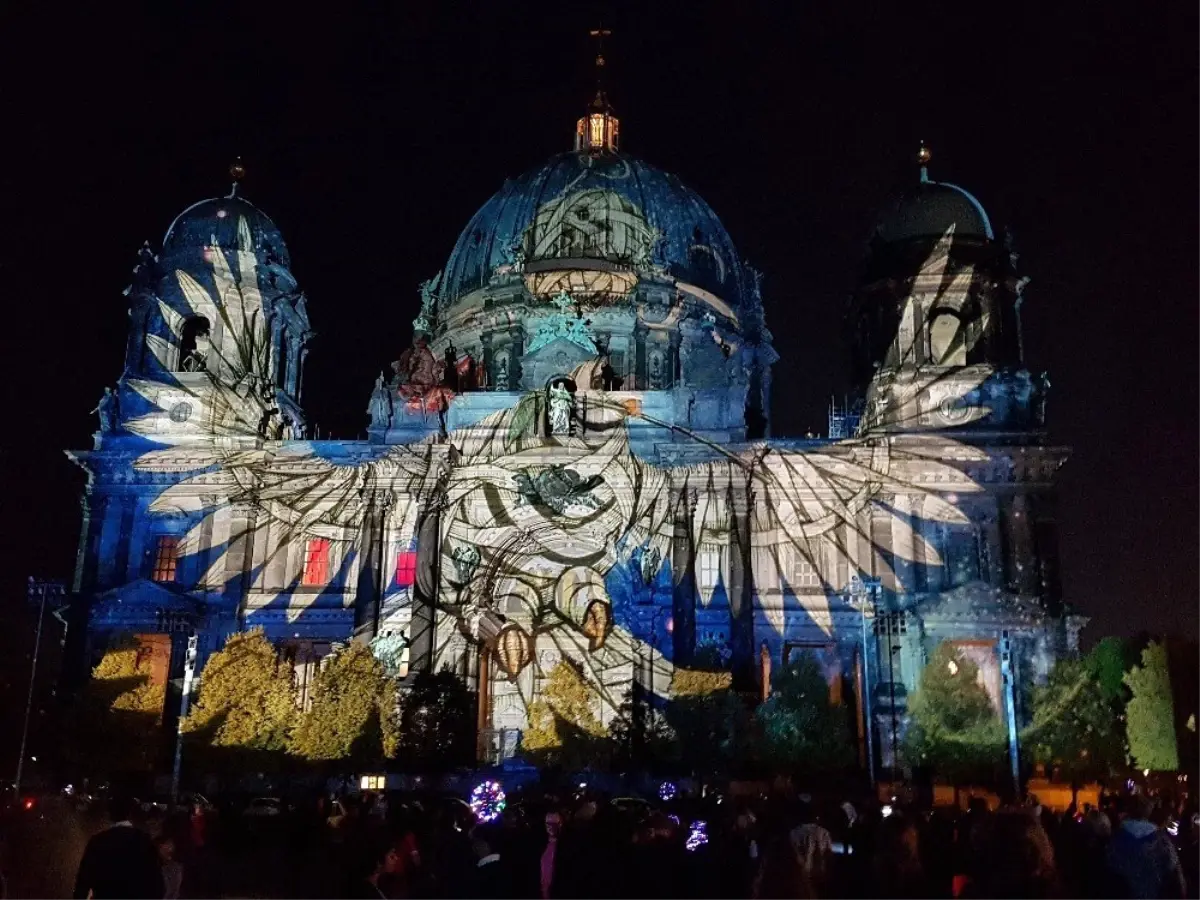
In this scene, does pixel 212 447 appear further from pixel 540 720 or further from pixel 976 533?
pixel 976 533

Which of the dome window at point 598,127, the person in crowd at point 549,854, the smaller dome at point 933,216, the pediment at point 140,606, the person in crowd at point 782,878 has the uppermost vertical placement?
the dome window at point 598,127

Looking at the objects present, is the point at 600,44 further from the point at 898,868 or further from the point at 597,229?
the point at 898,868

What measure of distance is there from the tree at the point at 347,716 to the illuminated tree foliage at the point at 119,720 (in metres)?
7.19

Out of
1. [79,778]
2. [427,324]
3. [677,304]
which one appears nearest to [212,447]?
[79,778]

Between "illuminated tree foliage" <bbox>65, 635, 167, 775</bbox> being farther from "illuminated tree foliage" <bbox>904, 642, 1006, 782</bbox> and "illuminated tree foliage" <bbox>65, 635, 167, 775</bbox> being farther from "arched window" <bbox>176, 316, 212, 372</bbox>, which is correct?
"illuminated tree foliage" <bbox>904, 642, 1006, 782</bbox>

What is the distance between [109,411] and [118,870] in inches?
2183

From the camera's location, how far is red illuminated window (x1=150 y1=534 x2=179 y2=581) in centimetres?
5797

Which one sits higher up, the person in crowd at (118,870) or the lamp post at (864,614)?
the lamp post at (864,614)

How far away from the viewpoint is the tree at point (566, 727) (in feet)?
148

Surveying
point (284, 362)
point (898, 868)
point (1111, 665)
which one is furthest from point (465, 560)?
point (898, 868)

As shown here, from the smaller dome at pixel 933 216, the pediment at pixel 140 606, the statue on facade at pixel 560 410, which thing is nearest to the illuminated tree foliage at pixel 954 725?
the statue on facade at pixel 560 410

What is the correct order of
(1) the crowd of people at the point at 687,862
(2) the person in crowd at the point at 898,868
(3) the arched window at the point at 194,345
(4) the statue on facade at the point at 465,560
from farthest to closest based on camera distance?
(3) the arched window at the point at 194,345 → (4) the statue on facade at the point at 465,560 → (2) the person in crowd at the point at 898,868 → (1) the crowd of people at the point at 687,862

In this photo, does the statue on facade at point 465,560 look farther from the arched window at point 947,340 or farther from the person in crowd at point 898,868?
the person in crowd at point 898,868

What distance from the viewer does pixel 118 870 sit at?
28.9 ft
